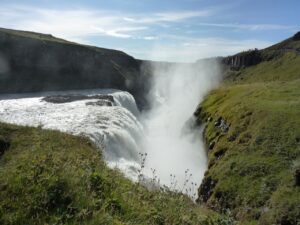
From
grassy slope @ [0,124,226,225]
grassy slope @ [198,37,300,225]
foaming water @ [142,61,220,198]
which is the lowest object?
foaming water @ [142,61,220,198]

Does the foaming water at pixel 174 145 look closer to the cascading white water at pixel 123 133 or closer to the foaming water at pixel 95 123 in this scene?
the cascading white water at pixel 123 133

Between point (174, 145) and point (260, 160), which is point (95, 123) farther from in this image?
point (174, 145)

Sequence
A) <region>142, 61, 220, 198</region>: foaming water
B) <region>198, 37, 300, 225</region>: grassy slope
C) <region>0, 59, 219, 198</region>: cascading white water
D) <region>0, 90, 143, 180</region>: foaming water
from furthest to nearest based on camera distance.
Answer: <region>142, 61, 220, 198</region>: foaming water, <region>0, 59, 219, 198</region>: cascading white water, <region>0, 90, 143, 180</region>: foaming water, <region>198, 37, 300, 225</region>: grassy slope

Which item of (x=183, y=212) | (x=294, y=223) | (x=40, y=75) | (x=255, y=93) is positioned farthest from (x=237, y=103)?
(x=40, y=75)

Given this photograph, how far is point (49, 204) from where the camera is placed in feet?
22.1

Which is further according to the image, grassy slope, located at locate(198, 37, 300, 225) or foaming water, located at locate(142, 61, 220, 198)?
foaming water, located at locate(142, 61, 220, 198)

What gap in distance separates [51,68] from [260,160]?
85.0m

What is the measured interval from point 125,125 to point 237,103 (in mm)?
16892

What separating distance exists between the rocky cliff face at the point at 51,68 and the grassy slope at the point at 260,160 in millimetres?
63072

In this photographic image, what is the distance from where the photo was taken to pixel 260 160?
102 feet

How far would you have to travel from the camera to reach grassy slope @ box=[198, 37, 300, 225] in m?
24.5

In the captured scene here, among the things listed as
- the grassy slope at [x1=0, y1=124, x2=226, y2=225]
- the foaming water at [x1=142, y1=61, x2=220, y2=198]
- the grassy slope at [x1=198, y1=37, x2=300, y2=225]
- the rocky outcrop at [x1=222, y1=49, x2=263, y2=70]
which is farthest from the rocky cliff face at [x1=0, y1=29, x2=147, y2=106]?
the grassy slope at [x1=0, y1=124, x2=226, y2=225]

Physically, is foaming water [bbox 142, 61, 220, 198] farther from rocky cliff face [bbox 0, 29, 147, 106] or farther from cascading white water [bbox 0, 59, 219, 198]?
rocky cliff face [bbox 0, 29, 147, 106]

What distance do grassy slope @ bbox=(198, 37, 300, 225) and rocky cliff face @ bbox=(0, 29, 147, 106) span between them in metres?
63.1
